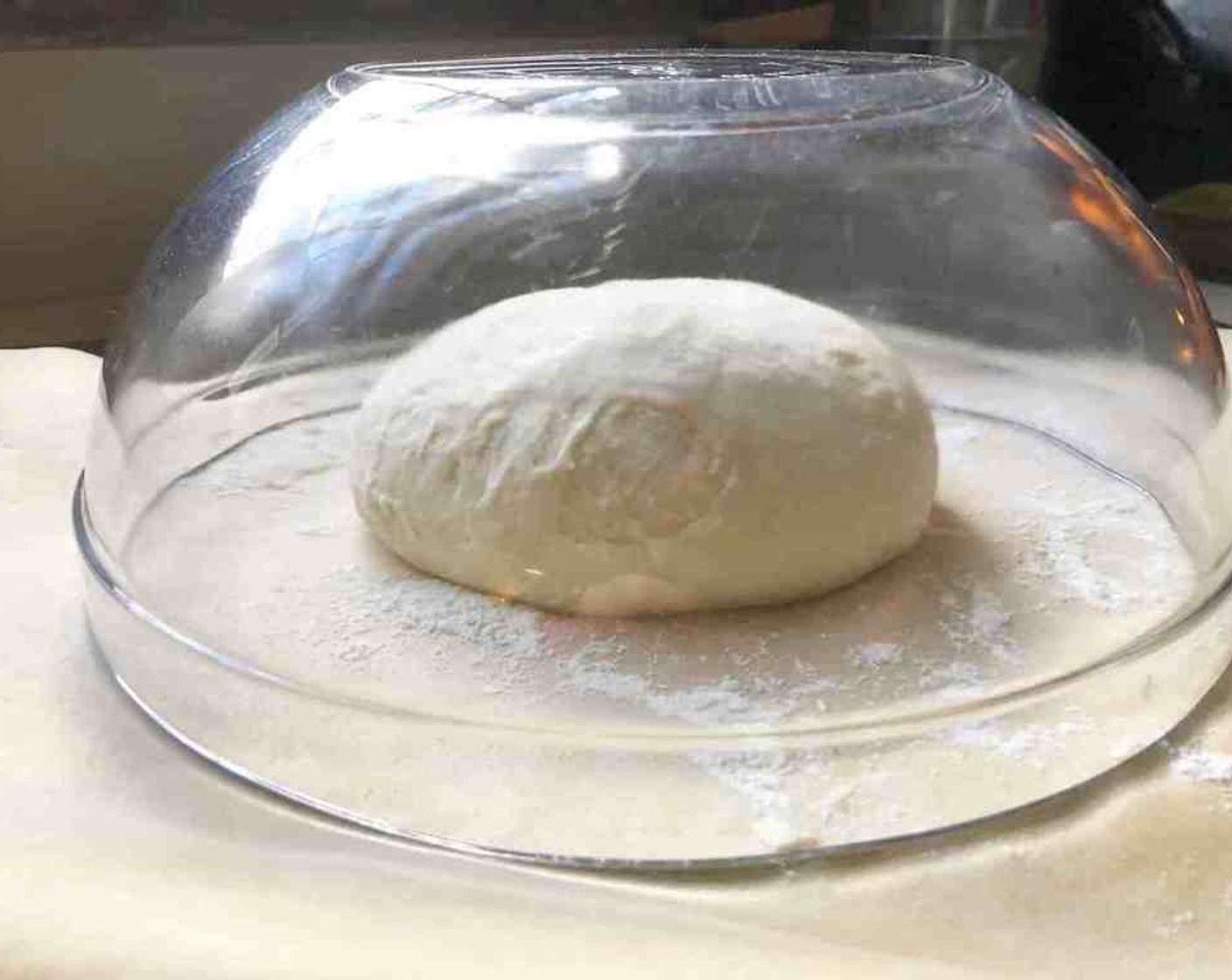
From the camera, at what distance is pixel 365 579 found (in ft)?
2.35

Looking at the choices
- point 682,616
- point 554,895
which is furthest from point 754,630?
point 554,895

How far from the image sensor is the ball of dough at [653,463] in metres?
0.66

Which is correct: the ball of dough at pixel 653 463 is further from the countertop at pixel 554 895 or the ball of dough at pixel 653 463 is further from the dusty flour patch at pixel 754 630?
the countertop at pixel 554 895

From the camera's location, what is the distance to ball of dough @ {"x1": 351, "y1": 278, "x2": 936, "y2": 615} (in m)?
0.66

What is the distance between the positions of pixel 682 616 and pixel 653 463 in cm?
8

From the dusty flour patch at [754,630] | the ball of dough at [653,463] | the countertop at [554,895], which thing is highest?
the ball of dough at [653,463]

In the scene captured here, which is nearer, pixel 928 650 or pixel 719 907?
pixel 719 907

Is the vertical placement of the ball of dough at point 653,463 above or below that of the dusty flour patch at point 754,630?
above

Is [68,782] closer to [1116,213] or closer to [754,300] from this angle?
[754,300]

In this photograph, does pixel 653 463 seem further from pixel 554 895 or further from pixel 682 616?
pixel 554 895

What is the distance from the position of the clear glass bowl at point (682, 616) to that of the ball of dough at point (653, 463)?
0.03 meters

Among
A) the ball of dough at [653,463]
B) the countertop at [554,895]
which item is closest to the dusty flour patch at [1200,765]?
the countertop at [554,895]

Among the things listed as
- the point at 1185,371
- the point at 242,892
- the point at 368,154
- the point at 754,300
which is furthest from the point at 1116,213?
the point at 242,892

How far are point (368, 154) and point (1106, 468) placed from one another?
0.52m
